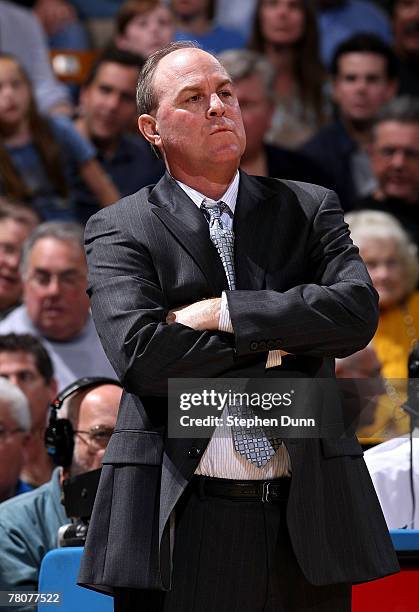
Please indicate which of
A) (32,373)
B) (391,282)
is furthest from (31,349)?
(391,282)

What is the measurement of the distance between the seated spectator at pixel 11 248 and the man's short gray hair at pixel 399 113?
192cm

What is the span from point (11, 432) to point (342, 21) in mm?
4799

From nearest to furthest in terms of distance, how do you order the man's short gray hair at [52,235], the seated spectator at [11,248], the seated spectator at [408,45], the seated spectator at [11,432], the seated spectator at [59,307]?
the seated spectator at [11,432]
the seated spectator at [59,307]
the man's short gray hair at [52,235]
the seated spectator at [11,248]
the seated spectator at [408,45]

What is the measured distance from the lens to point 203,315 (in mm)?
2154

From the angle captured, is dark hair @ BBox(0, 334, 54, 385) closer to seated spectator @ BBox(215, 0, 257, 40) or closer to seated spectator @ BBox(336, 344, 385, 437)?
seated spectator @ BBox(336, 344, 385, 437)

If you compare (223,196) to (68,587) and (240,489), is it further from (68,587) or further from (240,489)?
(68,587)

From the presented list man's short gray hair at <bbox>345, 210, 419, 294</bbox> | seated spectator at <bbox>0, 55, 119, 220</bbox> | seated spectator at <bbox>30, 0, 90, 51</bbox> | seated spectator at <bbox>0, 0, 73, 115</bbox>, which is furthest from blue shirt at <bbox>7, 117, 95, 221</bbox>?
man's short gray hair at <bbox>345, 210, 419, 294</bbox>

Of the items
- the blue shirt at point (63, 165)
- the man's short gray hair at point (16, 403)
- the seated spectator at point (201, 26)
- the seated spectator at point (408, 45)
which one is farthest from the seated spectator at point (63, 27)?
the man's short gray hair at point (16, 403)

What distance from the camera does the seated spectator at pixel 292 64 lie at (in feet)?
23.7

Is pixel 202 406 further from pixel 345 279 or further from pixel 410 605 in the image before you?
pixel 410 605

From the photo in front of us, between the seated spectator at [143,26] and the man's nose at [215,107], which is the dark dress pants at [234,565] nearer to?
the man's nose at [215,107]

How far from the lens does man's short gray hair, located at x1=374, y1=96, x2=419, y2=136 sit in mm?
6289

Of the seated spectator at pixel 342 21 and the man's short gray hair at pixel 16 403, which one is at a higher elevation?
the seated spectator at pixel 342 21
